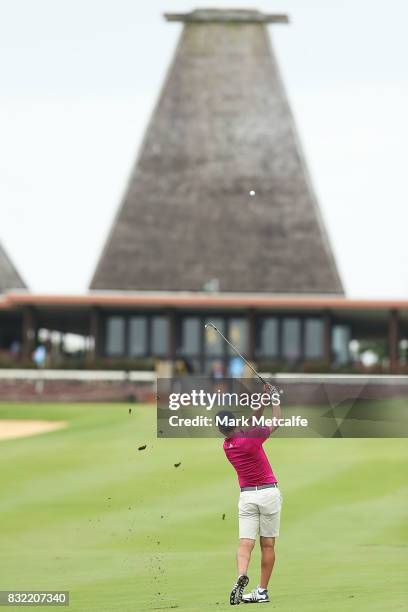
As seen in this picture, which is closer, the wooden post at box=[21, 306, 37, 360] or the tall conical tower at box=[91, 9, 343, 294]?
the wooden post at box=[21, 306, 37, 360]

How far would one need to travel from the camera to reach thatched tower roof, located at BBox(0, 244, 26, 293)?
256 ft

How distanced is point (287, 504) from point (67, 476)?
633 centimetres

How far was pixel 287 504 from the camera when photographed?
24422 millimetres

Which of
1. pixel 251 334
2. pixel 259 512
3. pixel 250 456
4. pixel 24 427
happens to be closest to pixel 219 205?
pixel 251 334

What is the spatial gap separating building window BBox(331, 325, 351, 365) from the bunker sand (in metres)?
20.8

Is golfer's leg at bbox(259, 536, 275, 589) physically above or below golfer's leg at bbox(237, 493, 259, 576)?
below

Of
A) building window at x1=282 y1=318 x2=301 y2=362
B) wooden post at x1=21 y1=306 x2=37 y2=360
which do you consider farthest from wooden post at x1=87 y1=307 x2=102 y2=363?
building window at x1=282 y1=318 x2=301 y2=362

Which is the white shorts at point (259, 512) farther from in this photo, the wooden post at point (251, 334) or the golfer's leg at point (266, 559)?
the wooden post at point (251, 334)

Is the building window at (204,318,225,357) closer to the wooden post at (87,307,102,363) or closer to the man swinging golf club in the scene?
the wooden post at (87,307,102,363)

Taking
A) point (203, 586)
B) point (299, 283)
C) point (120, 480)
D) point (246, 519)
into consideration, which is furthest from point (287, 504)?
point (299, 283)

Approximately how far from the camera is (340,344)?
64.1 metres

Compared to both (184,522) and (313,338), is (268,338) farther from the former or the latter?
(184,522)

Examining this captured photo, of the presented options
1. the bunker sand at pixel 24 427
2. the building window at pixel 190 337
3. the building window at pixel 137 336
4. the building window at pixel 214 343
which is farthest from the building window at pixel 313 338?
the bunker sand at pixel 24 427

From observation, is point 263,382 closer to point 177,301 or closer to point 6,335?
point 177,301
